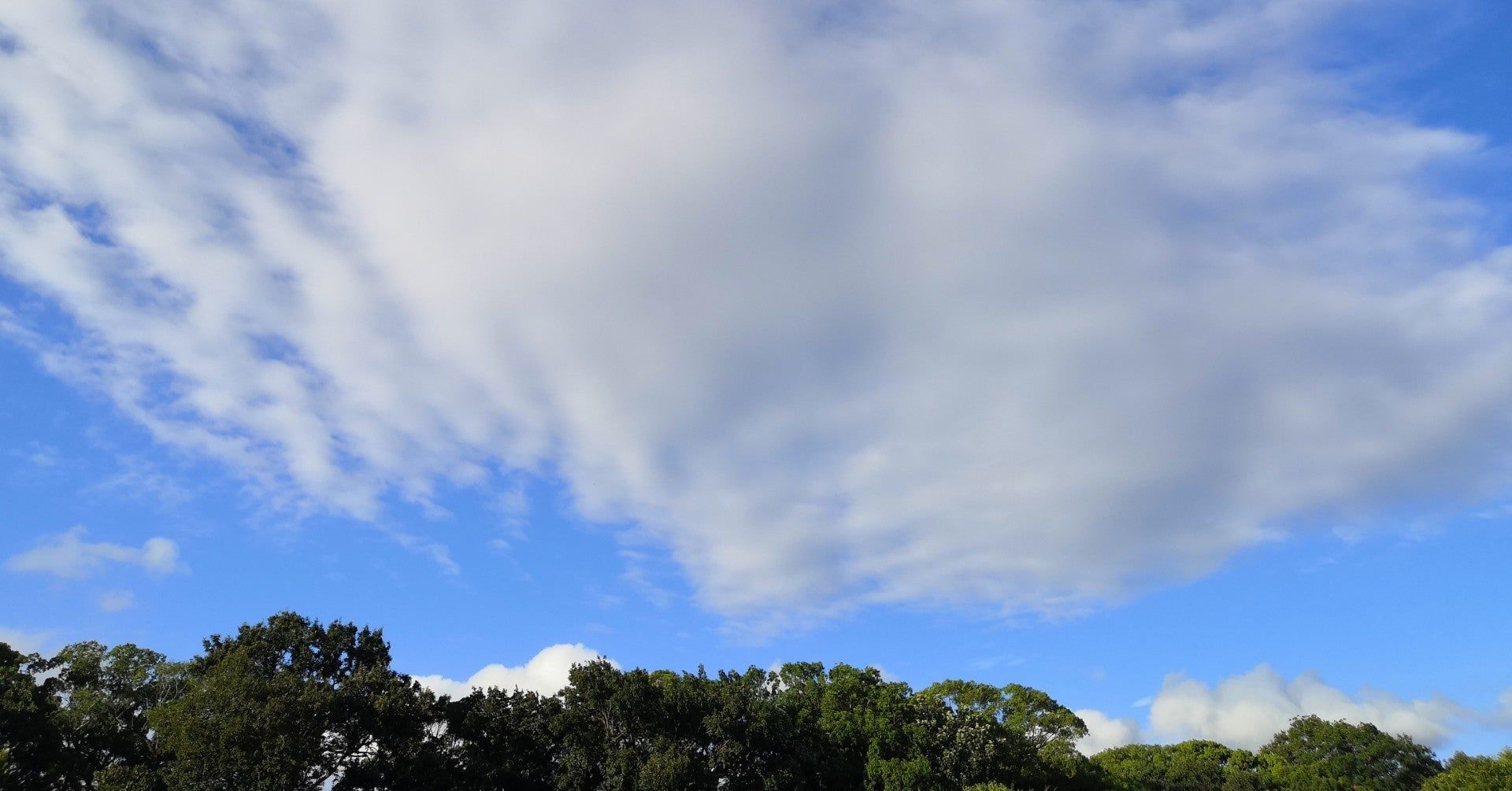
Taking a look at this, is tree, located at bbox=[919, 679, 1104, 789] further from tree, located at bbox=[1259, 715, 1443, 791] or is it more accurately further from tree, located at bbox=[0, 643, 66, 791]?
tree, located at bbox=[0, 643, 66, 791]

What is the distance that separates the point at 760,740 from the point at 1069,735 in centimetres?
4506

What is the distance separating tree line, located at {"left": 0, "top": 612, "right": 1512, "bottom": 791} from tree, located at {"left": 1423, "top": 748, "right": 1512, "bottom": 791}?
0.48 ft

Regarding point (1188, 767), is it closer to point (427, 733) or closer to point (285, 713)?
point (427, 733)

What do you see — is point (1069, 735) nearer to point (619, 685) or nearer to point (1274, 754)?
point (1274, 754)

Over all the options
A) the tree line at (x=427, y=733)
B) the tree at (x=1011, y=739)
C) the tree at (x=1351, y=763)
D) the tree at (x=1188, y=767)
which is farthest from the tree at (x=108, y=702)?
the tree at (x=1351, y=763)

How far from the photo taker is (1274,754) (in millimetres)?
96188

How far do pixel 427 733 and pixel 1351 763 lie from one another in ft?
283

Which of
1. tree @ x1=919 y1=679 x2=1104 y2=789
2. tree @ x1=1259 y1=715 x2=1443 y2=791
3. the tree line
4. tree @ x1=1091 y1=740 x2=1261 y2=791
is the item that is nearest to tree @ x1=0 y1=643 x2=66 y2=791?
the tree line

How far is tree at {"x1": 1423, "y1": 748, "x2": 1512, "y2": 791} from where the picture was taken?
6209 cm

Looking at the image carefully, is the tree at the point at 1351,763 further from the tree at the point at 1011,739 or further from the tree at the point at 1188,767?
the tree at the point at 1011,739

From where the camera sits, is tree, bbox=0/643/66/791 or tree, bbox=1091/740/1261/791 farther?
tree, bbox=1091/740/1261/791

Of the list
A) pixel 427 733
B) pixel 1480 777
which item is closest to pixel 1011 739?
pixel 1480 777

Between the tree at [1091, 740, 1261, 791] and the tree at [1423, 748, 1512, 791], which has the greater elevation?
the tree at [1091, 740, 1261, 791]

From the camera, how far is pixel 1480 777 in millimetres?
63875
